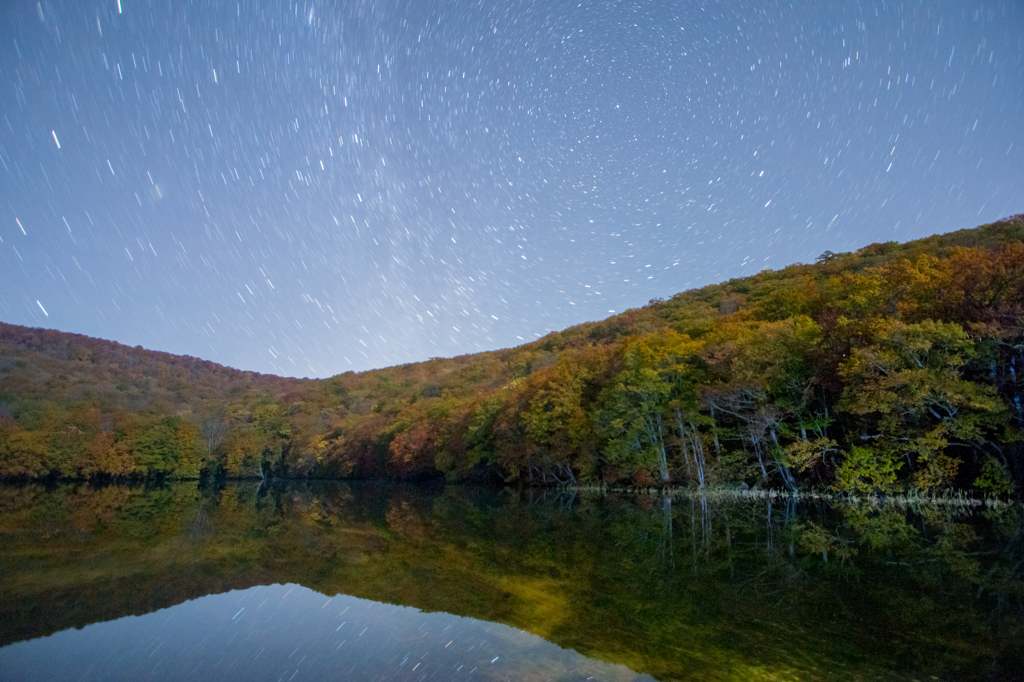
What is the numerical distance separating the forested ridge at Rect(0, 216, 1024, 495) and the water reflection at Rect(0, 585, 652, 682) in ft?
73.6

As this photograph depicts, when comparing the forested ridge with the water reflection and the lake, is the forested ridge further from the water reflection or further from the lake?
the water reflection

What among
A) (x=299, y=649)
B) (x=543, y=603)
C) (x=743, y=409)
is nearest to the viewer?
(x=299, y=649)

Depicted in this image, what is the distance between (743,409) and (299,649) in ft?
102

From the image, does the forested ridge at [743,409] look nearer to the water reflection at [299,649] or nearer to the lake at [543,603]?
the lake at [543,603]

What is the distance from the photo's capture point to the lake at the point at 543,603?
23.3 ft

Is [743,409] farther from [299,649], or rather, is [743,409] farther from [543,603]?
[299,649]

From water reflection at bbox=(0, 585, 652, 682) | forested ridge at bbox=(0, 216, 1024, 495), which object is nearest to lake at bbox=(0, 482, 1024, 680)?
water reflection at bbox=(0, 585, 652, 682)

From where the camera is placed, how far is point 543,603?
10.1m

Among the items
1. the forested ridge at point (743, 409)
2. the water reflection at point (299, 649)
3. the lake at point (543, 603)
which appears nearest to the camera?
the lake at point (543, 603)

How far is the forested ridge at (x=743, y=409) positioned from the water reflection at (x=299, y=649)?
22426mm

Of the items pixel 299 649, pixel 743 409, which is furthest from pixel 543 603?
pixel 743 409

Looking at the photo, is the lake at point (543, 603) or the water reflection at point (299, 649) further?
the water reflection at point (299, 649)

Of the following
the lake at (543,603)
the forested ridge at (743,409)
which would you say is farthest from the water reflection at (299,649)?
the forested ridge at (743,409)

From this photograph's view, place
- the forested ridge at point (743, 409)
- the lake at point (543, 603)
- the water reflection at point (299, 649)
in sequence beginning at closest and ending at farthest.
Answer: the lake at point (543, 603) → the water reflection at point (299, 649) → the forested ridge at point (743, 409)
